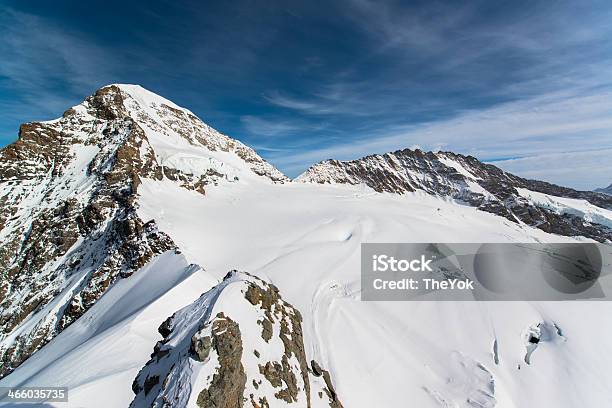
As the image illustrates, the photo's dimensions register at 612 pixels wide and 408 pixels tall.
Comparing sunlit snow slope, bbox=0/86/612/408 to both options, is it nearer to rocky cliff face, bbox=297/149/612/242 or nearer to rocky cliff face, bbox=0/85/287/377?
rocky cliff face, bbox=0/85/287/377

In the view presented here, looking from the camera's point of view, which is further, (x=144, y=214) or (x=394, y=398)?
(x=144, y=214)

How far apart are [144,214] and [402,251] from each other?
1207 inches

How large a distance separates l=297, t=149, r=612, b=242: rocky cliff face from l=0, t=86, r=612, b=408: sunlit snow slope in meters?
76.0

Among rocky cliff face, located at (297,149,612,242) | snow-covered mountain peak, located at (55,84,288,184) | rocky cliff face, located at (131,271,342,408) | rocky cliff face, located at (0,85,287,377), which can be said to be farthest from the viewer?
rocky cliff face, located at (297,149,612,242)

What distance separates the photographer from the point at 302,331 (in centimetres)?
1967

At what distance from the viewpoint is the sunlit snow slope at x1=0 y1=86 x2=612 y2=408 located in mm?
10766

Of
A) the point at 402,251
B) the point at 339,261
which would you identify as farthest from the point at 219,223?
the point at 402,251

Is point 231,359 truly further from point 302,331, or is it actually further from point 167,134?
point 167,134

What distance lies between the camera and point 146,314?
1683 cm

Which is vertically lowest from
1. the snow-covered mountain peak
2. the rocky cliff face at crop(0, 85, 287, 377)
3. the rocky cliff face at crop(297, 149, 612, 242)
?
the rocky cliff face at crop(0, 85, 287, 377)

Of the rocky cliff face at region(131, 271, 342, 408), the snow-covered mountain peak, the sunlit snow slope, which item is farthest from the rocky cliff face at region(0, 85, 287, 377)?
the rocky cliff face at region(131, 271, 342, 408)

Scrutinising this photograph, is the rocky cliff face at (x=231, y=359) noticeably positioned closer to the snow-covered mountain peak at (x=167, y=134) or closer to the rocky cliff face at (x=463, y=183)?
the snow-covered mountain peak at (x=167, y=134)

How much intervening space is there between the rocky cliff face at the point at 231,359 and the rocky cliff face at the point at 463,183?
101164mm

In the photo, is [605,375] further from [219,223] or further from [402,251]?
[219,223]
